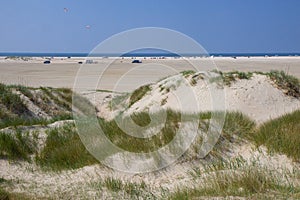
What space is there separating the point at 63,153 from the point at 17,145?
1.38 m

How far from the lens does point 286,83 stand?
513 inches

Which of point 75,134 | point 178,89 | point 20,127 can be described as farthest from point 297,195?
point 178,89

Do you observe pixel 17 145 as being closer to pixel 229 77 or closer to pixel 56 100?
pixel 229 77

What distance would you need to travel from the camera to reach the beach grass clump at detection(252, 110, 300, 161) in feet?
21.6

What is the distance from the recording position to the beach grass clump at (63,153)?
24.8ft

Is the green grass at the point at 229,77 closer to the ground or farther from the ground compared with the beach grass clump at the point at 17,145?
farther from the ground

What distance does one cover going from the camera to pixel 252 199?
439 centimetres

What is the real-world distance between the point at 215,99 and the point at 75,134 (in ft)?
17.1

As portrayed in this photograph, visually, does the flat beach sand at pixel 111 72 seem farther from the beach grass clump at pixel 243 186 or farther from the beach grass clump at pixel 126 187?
the beach grass clump at pixel 243 186

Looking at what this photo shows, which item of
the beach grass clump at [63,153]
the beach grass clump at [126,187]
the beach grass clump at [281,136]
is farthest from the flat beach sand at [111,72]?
the beach grass clump at [126,187]

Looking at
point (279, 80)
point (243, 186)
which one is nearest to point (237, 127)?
point (243, 186)

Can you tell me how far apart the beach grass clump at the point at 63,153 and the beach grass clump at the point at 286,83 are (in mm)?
7595

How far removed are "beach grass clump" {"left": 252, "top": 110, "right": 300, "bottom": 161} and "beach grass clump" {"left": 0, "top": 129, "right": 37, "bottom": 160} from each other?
202 inches

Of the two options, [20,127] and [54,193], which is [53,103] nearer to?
[20,127]
